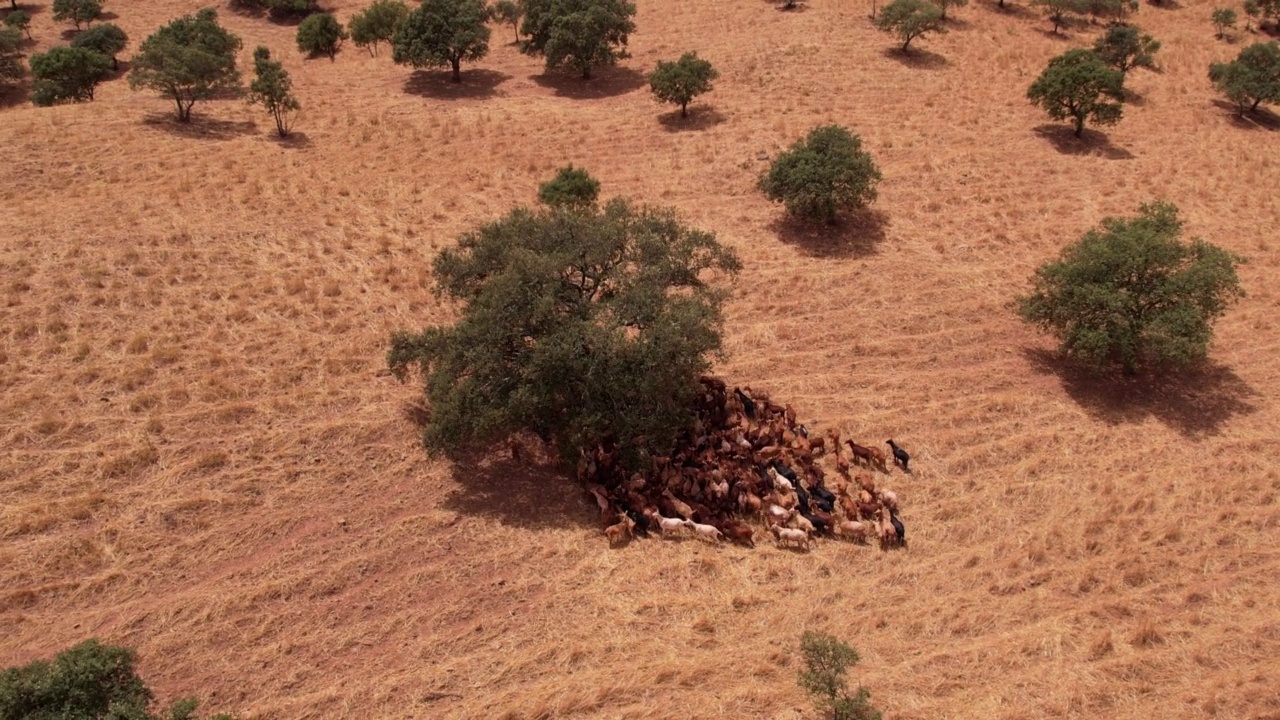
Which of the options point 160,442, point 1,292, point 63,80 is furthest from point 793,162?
point 63,80

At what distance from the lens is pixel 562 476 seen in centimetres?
1409

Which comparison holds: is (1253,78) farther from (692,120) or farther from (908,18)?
(692,120)

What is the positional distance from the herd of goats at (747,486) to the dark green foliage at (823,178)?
822 cm

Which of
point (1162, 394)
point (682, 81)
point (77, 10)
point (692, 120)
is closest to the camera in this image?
point (1162, 394)

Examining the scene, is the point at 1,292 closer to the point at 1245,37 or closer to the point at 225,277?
the point at 225,277

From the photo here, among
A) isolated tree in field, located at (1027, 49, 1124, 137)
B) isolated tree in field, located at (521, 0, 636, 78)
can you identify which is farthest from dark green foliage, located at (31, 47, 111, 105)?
isolated tree in field, located at (1027, 49, 1124, 137)

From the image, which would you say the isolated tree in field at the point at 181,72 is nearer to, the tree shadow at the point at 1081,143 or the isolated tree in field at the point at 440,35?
the isolated tree in field at the point at 440,35

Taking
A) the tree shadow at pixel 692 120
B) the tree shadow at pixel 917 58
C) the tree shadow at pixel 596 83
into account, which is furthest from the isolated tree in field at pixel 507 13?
the tree shadow at pixel 917 58

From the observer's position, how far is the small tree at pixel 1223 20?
37.0 metres

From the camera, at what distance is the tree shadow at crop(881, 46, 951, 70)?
32.1 metres

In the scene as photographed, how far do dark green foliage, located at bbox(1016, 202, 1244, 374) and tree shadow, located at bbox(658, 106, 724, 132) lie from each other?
46.4 feet

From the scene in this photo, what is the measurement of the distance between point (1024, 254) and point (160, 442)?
20452 mm

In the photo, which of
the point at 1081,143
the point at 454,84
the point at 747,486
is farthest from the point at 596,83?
the point at 747,486

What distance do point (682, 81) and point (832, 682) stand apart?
23.0m
